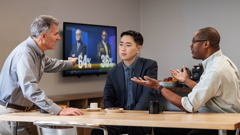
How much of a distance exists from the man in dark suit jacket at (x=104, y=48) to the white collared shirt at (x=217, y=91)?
12.0 feet

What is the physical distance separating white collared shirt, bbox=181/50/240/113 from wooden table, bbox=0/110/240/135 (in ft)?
0.38

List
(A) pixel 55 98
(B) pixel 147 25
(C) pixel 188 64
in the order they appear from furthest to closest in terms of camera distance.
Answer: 1. (B) pixel 147 25
2. (C) pixel 188 64
3. (A) pixel 55 98

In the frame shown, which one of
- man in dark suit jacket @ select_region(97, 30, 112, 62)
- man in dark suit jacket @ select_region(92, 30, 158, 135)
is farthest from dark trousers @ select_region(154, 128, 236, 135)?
man in dark suit jacket @ select_region(97, 30, 112, 62)

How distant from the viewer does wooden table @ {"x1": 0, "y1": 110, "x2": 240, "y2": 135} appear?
2214 mm

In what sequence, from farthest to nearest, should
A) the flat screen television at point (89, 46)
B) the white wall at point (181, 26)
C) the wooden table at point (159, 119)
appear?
1. the white wall at point (181, 26)
2. the flat screen television at point (89, 46)
3. the wooden table at point (159, 119)

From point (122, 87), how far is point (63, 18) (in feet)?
8.65

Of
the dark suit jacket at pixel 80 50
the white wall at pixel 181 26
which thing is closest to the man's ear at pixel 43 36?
the dark suit jacket at pixel 80 50

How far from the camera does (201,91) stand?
265cm

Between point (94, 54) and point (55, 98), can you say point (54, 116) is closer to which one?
point (55, 98)

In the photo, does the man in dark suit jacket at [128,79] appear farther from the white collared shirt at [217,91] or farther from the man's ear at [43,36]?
the man's ear at [43,36]

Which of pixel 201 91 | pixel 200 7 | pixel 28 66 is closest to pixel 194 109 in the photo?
pixel 201 91

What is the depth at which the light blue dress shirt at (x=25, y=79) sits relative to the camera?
2.62 meters

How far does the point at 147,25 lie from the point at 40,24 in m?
4.65

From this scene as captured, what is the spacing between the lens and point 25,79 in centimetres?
262
